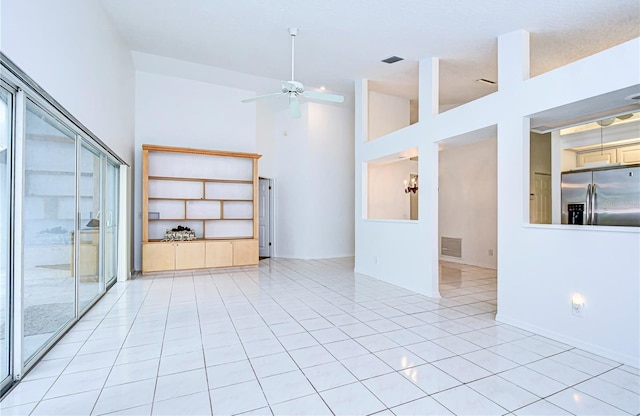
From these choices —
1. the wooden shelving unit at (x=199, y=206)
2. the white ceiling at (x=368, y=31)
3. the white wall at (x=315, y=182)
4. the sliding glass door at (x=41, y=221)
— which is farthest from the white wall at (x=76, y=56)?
the white wall at (x=315, y=182)

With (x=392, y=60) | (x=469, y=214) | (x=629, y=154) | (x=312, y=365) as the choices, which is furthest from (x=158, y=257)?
(x=629, y=154)

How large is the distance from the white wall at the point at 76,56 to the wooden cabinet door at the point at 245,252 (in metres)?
2.65

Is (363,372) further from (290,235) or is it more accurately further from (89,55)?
(290,235)

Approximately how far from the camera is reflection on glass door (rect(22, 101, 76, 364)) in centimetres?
235

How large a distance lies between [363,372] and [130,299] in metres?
3.49

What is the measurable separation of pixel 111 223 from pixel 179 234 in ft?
4.78

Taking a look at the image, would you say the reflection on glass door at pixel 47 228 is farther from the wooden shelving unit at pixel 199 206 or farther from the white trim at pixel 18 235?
the wooden shelving unit at pixel 199 206

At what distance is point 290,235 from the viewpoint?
8.14 m

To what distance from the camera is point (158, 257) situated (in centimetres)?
596

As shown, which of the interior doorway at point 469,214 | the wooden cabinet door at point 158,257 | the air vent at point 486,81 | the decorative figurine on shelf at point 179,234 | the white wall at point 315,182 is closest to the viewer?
the air vent at point 486,81

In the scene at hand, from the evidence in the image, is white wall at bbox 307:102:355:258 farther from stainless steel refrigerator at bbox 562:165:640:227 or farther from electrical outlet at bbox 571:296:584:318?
electrical outlet at bbox 571:296:584:318

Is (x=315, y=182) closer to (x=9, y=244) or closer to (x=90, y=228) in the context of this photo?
(x=90, y=228)

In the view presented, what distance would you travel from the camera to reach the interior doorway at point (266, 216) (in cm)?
839

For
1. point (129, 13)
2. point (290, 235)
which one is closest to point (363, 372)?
point (129, 13)
